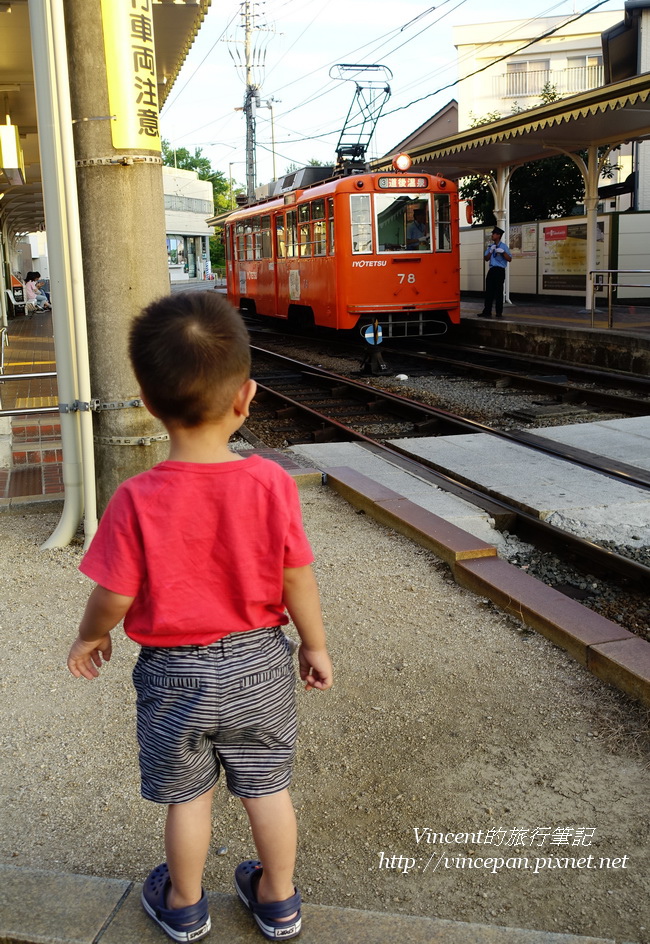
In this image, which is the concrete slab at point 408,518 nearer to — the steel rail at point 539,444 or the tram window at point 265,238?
the steel rail at point 539,444

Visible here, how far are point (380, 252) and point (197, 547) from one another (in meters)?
14.1

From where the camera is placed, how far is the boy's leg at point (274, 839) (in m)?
2.02

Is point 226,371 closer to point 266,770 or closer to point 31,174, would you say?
point 266,770

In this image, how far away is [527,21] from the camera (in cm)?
4659

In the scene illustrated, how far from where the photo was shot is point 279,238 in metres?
18.8

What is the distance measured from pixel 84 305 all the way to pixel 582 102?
10.9m

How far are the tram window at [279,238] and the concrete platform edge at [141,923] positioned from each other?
1716 centimetres

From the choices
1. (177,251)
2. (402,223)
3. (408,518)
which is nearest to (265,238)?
(402,223)

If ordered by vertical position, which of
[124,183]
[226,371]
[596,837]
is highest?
[124,183]

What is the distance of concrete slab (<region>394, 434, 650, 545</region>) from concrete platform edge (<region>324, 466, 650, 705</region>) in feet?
3.53

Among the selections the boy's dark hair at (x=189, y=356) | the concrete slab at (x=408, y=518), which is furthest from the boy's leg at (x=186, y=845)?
the concrete slab at (x=408, y=518)

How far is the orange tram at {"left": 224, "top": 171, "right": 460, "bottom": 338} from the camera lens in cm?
1530

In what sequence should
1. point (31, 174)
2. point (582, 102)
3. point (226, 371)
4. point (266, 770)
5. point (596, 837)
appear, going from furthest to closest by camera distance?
point (31, 174) < point (582, 102) < point (596, 837) < point (266, 770) < point (226, 371)

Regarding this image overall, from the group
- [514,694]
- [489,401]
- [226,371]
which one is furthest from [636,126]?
[226,371]
